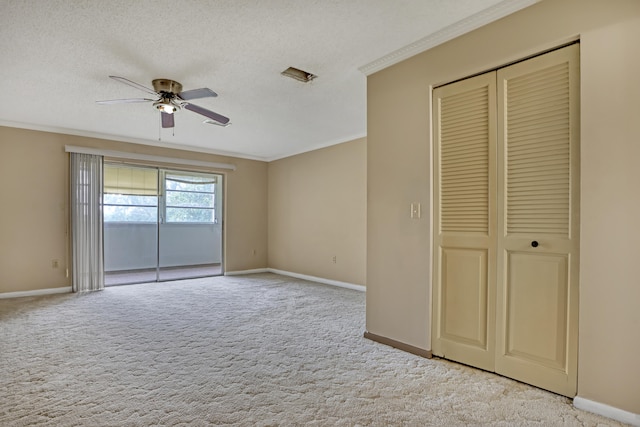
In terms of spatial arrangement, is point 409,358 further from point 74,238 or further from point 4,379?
point 74,238

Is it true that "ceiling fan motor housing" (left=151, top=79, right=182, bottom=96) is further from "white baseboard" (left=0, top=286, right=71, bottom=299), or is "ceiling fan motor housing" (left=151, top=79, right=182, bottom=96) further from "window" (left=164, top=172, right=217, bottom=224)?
"white baseboard" (left=0, top=286, right=71, bottom=299)

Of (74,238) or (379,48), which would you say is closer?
(379,48)

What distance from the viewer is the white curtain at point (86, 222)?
5098 mm

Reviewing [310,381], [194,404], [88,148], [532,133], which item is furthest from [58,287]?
[532,133]

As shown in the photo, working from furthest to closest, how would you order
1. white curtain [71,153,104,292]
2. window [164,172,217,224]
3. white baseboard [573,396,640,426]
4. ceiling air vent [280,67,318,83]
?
window [164,172,217,224] < white curtain [71,153,104,292] < ceiling air vent [280,67,318,83] < white baseboard [573,396,640,426]

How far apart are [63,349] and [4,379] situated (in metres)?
0.54

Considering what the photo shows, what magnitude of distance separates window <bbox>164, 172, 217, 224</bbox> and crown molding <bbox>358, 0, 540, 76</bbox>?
4.67m

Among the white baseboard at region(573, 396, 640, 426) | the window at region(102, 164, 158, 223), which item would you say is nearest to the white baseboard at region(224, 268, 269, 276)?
the window at region(102, 164, 158, 223)

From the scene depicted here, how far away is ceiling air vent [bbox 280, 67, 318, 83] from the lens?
10.1 ft

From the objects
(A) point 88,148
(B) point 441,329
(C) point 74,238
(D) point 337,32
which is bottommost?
(B) point 441,329

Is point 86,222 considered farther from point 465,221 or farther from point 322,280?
point 465,221

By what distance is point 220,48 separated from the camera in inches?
106

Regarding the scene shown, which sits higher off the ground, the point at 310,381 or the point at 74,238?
the point at 74,238

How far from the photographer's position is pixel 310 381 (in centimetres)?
225
